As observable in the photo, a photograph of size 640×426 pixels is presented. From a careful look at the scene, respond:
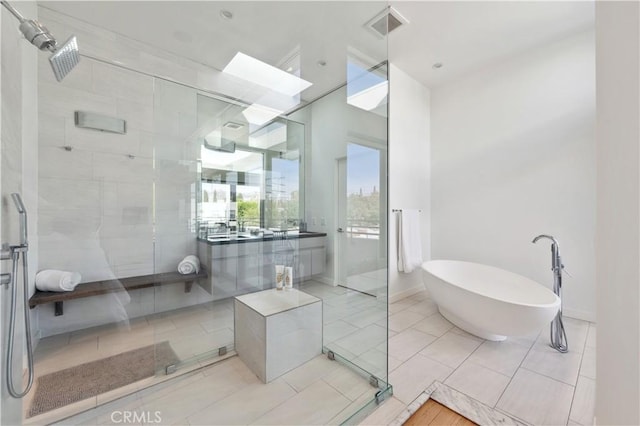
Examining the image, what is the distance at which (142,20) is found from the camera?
93.3 inches

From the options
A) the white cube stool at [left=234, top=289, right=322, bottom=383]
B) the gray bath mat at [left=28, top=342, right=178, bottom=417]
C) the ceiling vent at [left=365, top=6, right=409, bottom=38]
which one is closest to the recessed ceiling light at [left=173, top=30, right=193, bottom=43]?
the ceiling vent at [left=365, top=6, right=409, bottom=38]

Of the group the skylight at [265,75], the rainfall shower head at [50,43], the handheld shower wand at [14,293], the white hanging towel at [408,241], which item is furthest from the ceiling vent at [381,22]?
the handheld shower wand at [14,293]

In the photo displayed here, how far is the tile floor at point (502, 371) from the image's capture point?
1598mm

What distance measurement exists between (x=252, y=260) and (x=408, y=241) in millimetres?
2047

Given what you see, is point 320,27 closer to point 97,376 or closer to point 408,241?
point 408,241

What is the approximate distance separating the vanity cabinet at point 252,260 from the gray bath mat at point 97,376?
2.60 feet

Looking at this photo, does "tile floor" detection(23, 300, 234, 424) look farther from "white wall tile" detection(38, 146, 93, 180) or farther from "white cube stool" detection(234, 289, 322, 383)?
"white wall tile" detection(38, 146, 93, 180)

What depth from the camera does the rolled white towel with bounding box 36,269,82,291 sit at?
2.21 meters

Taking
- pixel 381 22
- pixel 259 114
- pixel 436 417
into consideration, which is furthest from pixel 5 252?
pixel 381 22

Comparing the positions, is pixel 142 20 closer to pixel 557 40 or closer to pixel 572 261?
pixel 557 40

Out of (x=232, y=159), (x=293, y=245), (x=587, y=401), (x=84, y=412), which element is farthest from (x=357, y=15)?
(x=84, y=412)

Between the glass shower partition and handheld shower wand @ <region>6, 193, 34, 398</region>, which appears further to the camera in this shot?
the glass shower partition

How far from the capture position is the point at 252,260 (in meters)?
3.00

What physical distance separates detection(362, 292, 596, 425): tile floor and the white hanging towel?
2.78 feet
